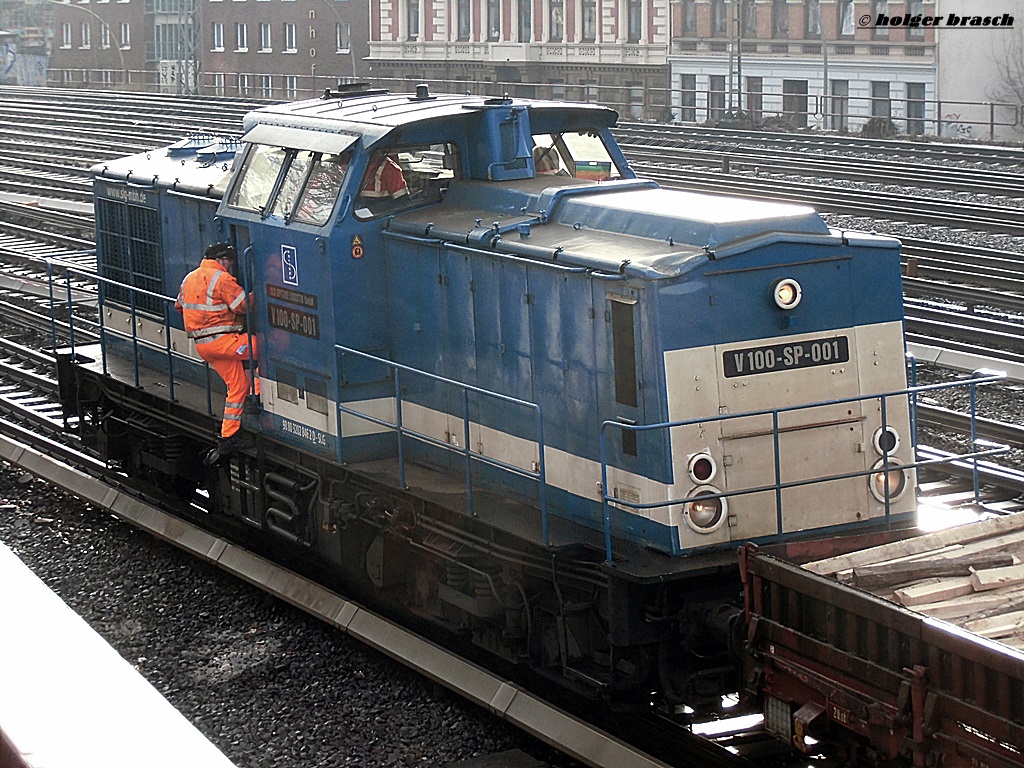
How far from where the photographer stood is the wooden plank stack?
5539 mm

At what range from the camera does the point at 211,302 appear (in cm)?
939

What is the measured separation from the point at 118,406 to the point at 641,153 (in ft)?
67.8

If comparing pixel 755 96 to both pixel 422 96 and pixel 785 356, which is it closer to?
pixel 422 96

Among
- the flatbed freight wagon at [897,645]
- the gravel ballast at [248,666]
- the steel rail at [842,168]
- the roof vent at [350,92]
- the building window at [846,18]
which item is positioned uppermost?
the building window at [846,18]

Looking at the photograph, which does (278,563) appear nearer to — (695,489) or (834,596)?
(695,489)

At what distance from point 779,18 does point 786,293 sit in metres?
40.4

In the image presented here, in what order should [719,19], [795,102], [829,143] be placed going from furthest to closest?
[719,19], [795,102], [829,143]

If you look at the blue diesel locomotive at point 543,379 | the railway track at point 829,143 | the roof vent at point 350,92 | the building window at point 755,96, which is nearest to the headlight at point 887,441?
the blue diesel locomotive at point 543,379

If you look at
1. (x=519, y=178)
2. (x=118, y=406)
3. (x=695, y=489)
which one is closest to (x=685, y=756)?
(x=695, y=489)

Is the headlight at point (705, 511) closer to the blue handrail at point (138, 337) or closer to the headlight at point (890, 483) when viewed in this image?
the headlight at point (890, 483)

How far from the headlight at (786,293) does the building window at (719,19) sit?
41207 millimetres

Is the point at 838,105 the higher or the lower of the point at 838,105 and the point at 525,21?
the lower

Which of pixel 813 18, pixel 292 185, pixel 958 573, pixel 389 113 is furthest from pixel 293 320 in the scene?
pixel 813 18

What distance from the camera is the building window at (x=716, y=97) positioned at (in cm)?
4203
